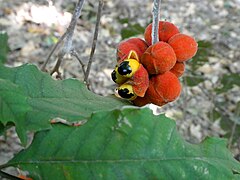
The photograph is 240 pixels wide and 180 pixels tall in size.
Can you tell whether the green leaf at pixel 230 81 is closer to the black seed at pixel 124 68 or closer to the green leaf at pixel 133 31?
the green leaf at pixel 133 31

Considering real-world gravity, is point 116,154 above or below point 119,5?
above

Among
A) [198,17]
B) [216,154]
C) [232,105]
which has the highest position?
[216,154]

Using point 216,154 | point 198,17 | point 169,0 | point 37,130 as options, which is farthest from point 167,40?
point 169,0

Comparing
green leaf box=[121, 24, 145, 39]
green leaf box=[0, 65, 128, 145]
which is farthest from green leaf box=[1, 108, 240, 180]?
green leaf box=[121, 24, 145, 39]

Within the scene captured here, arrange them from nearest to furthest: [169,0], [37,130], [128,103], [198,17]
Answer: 1. [37,130]
2. [128,103]
3. [198,17]
4. [169,0]

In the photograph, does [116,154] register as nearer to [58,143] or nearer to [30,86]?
[58,143]

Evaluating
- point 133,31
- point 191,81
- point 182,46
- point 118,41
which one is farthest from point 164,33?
point 118,41
